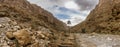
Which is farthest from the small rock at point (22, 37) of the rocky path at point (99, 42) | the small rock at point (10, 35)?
the rocky path at point (99, 42)

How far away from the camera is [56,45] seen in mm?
19484

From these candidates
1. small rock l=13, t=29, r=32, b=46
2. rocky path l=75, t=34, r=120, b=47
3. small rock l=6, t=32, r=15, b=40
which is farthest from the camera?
rocky path l=75, t=34, r=120, b=47

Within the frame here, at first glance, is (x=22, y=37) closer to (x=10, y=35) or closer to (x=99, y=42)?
(x=10, y=35)

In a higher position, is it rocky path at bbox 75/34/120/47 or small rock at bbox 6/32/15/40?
small rock at bbox 6/32/15/40

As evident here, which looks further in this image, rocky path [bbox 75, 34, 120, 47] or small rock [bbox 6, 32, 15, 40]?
rocky path [bbox 75, 34, 120, 47]

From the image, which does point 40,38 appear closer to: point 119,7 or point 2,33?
point 2,33

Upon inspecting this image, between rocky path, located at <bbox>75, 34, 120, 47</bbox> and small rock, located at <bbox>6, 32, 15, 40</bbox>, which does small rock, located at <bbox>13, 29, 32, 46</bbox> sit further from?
rocky path, located at <bbox>75, 34, 120, 47</bbox>

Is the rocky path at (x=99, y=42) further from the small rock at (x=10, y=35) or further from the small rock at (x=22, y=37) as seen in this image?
the small rock at (x=10, y=35)

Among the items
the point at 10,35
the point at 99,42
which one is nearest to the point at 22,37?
the point at 10,35

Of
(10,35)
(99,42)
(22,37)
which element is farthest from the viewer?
(99,42)

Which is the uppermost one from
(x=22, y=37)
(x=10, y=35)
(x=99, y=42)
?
(x=10, y=35)

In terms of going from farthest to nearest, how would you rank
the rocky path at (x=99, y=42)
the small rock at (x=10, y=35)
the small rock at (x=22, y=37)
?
the rocky path at (x=99, y=42) < the small rock at (x=10, y=35) < the small rock at (x=22, y=37)

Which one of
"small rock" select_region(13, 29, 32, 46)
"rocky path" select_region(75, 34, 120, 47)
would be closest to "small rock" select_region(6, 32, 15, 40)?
"small rock" select_region(13, 29, 32, 46)

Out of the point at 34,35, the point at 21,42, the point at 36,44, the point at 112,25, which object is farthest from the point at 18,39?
the point at 112,25
